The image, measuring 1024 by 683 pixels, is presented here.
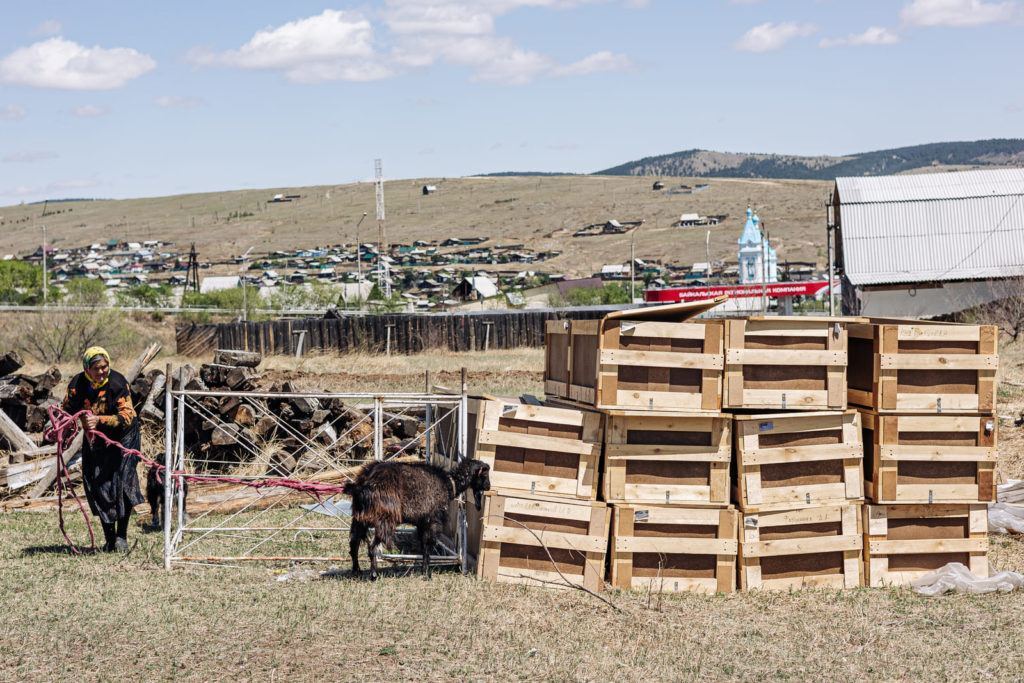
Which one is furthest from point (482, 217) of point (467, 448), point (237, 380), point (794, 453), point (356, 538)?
point (794, 453)

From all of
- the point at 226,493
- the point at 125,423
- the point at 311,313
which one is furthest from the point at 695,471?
the point at 311,313

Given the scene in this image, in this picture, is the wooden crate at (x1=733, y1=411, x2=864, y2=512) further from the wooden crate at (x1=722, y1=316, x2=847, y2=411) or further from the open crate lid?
the open crate lid

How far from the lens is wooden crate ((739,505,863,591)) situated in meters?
10.1

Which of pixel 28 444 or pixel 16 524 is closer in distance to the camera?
pixel 16 524

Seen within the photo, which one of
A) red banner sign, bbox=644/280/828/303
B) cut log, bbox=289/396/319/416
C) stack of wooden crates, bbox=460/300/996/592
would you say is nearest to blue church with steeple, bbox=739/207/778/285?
red banner sign, bbox=644/280/828/303

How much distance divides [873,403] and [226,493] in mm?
8156

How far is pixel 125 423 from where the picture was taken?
36.4 feet

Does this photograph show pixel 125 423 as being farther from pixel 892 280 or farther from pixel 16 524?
pixel 892 280

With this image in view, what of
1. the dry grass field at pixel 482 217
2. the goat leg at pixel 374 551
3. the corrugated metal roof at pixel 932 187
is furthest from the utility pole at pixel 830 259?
the dry grass field at pixel 482 217

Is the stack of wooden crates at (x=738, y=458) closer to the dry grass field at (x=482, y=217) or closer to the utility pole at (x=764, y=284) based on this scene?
the utility pole at (x=764, y=284)

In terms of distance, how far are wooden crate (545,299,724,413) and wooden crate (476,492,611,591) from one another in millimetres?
1033

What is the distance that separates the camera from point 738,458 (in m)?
10.1

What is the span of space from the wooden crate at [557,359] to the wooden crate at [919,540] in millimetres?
3073

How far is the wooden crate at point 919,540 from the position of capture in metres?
10.3
